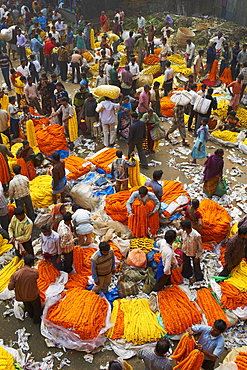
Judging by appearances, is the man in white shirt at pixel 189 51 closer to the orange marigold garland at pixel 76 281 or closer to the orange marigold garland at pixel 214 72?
the orange marigold garland at pixel 214 72

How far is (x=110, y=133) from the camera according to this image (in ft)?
33.1

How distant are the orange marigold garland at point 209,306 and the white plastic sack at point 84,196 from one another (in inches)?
116

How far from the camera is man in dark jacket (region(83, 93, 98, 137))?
9938 millimetres

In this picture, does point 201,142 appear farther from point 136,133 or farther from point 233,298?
point 233,298

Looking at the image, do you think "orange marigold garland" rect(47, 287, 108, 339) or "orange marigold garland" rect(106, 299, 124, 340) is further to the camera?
"orange marigold garland" rect(106, 299, 124, 340)

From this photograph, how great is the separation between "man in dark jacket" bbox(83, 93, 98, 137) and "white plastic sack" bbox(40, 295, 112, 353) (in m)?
5.95

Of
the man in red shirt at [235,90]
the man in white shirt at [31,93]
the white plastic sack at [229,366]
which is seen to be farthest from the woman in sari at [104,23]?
the white plastic sack at [229,366]

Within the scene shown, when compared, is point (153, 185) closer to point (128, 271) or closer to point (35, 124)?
point (128, 271)

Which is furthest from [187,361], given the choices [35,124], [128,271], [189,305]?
[35,124]

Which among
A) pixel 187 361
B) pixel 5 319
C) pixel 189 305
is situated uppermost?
pixel 187 361

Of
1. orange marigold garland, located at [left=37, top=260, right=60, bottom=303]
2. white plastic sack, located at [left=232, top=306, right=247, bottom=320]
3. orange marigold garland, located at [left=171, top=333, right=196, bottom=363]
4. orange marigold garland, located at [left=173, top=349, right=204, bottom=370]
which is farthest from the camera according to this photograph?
orange marigold garland, located at [left=37, top=260, right=60, bottom=303]

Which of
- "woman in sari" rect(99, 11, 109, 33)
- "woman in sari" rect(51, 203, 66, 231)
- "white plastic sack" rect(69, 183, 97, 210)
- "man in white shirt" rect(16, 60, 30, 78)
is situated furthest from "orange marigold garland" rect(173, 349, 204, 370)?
"woman in sari" rect(99, 11, 109, 33)

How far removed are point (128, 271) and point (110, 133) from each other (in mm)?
4707

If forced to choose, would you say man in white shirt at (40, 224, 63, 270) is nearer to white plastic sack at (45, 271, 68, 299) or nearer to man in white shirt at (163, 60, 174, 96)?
white plastic sack at (45, 271, 68, 299)
